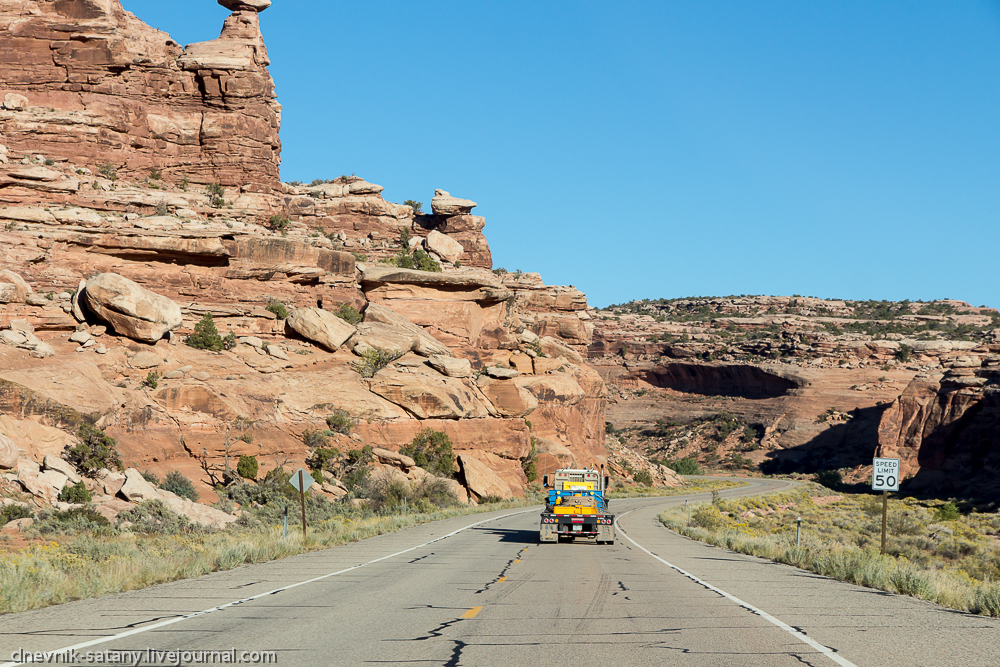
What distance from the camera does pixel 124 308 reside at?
37000 millimetres

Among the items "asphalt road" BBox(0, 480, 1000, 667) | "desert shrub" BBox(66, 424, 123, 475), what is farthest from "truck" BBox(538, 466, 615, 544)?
"desert shrub" BBox(66, 424, 123, 475)

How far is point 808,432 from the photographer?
300ft

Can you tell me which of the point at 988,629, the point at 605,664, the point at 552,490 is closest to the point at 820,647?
the point at 605,664

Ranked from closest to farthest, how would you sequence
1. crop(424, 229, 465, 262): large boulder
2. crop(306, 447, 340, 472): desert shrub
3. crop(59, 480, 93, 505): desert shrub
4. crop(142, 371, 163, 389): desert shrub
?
1. crop(59, 480, 93, 505): desert shrub
2. crop(142, 371, 163, 389): desert shrub
3. crop(306, 447, 340, 472): desert shrub
4. crop(424, 229, 465, 262): large boulder

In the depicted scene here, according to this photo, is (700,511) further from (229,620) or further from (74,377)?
(229,620)

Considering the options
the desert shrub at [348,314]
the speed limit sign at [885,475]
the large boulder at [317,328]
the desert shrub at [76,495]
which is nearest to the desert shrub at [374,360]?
the large boulder at [317,328]

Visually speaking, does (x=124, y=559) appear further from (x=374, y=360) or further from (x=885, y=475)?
(x=374, y=360)

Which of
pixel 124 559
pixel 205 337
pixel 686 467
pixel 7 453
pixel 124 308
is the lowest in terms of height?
pixel 686 467

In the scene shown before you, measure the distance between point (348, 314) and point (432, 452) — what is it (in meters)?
12.0

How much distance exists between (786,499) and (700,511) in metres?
17.7

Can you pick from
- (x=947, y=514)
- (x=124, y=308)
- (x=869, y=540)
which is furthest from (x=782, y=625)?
(x=947, y=514)

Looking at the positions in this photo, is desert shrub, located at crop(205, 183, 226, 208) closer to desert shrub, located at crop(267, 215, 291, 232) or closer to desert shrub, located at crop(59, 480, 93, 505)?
desert shrub, located at crop(267, 215, 291, 232)

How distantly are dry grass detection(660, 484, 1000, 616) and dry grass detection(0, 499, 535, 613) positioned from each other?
40.8ft

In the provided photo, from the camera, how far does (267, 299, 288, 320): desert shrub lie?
150ft
